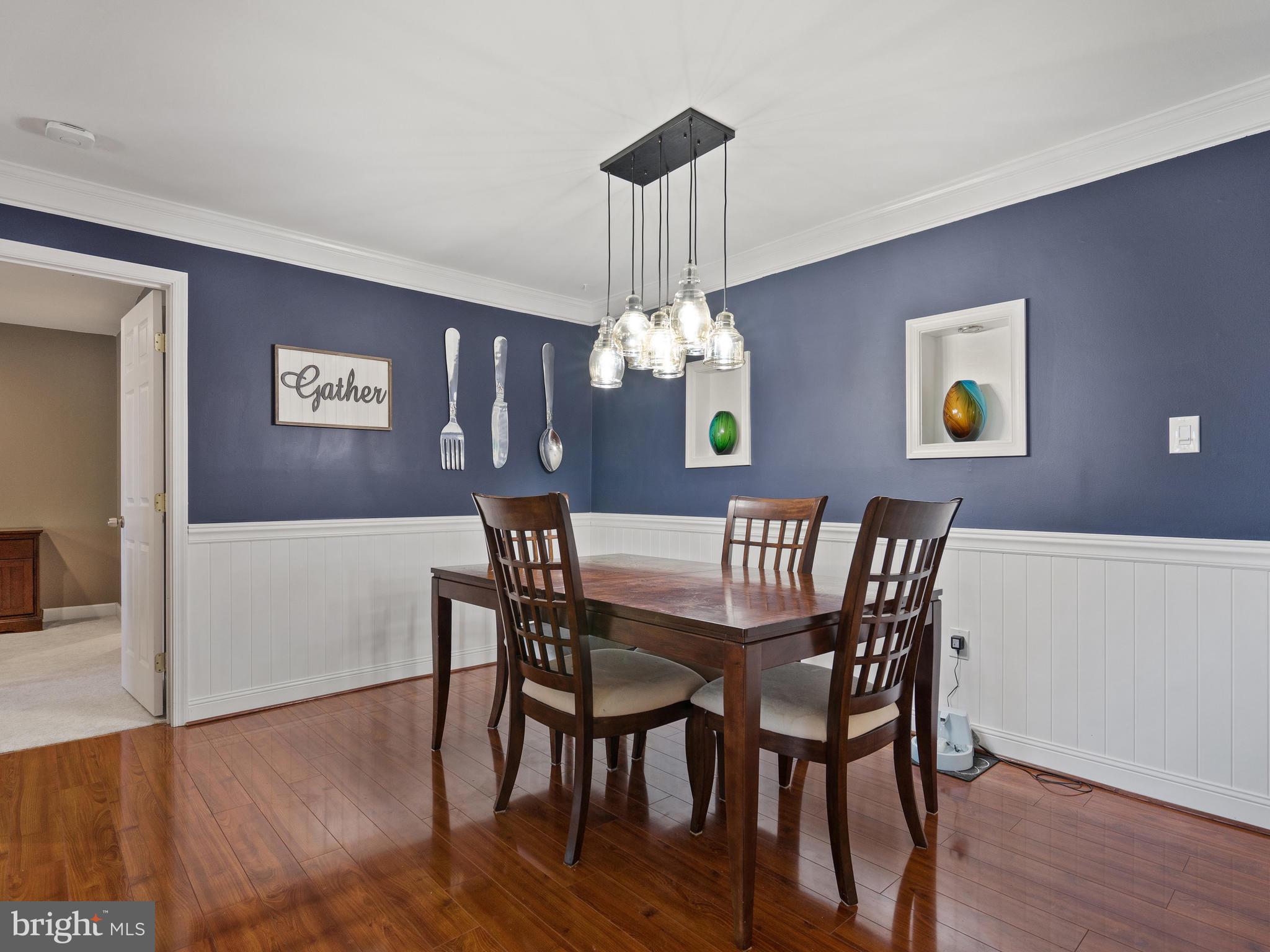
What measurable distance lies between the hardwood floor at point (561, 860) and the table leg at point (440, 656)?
112 mm

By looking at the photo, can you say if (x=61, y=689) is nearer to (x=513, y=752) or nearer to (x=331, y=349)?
(x=331, y=349)

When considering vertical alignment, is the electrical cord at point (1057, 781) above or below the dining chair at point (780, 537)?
below

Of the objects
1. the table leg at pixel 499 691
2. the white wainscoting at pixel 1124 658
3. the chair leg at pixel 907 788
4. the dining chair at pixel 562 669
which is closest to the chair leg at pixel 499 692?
the table leg at pixel 499 691

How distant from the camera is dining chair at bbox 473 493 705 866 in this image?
1949 mm

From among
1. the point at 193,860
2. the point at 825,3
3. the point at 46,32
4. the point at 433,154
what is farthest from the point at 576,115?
the point at 193,860

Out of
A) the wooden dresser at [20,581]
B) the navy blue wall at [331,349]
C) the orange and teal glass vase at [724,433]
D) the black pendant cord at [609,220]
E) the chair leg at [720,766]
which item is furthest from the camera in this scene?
the wooden dresser at [20,581]

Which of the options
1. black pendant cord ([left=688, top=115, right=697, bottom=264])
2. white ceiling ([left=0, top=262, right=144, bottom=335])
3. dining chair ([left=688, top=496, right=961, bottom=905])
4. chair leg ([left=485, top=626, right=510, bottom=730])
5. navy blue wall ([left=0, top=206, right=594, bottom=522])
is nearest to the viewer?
dining chair ([left=688, top=496, right=961, bottom=905])

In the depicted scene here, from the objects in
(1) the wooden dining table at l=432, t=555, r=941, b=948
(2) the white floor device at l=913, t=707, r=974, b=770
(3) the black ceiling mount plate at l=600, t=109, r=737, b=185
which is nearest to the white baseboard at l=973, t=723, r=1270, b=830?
(2) the white floor device at l=913, t=707, r=974, b=770

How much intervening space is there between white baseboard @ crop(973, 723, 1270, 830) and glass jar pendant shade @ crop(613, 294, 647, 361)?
2093 millimetres

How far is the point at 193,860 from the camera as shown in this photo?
6.44 feet

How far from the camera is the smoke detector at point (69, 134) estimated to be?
2.40 meters

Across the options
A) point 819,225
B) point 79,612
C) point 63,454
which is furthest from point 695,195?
point 79,612

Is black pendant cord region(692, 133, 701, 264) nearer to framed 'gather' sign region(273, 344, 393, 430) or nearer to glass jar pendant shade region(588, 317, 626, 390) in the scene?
glass jar pendant shade region(588, 317, 626, 390)

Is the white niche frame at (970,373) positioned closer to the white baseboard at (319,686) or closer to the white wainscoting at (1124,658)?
the white wainscoting at (1124,658)
